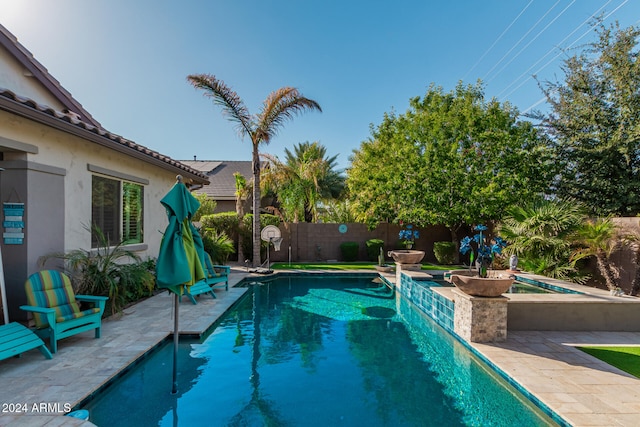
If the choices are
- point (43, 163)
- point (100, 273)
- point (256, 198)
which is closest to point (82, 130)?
point (43, 163)

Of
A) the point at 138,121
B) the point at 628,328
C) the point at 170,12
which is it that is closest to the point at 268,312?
the point at 628,328

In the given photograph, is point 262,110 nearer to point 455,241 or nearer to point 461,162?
point 461,162

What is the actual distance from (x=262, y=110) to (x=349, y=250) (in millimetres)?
8115

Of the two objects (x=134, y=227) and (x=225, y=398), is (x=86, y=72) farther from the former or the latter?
(x=225, y=398)

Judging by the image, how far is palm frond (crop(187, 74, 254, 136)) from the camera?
40.4 ft

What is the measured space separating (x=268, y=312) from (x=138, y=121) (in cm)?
1231

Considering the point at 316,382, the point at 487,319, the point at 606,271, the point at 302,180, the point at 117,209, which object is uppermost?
the point at 302,180

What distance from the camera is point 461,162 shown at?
554 inches

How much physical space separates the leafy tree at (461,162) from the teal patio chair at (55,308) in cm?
1209

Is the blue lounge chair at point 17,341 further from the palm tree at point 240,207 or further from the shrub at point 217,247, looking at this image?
the palm tree at point 240,207

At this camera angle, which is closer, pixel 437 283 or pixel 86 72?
pixel 437 283

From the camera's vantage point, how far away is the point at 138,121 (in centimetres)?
1532

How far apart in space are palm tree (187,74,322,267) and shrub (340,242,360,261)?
6516 mm

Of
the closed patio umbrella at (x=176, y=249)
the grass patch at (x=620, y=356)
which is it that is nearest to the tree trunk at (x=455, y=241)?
the grass patch at (x=620, y=356)
